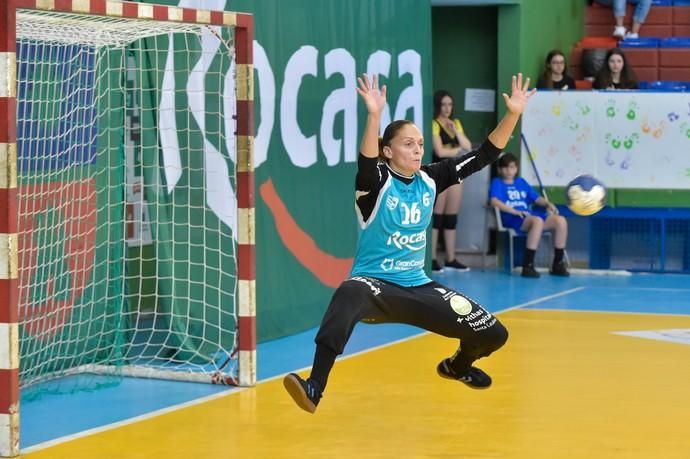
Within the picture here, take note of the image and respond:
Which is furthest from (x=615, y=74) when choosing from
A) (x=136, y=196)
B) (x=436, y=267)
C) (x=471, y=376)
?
(x=471, y=376)

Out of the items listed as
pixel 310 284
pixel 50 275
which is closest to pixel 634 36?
pixel 310 284

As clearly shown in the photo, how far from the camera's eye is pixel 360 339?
11453mm

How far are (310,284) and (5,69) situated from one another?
5.31m

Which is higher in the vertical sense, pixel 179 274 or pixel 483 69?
pixel 483 69

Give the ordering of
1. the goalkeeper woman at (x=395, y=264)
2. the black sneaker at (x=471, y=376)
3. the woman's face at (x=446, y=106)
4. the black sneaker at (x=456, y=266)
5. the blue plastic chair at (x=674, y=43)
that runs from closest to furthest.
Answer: the goalkeeper woman at (x=395, y=264) → the black sneaker at (x=471, y=376) → the woman's face at (x=446, y=106) → the black sneaker at (x=456, y=266) → the blue plastic chair at (x=674, y=43)

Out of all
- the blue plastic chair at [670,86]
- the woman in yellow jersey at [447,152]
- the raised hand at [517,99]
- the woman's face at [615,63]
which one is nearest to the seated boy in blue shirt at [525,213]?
the woman in yellow jersey at [447,152]

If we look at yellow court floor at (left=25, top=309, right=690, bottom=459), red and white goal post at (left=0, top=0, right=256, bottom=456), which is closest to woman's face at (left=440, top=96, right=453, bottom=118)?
red and white goal post at (left=0, top=0, right=256, bottom=456)

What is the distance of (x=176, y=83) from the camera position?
400 inches

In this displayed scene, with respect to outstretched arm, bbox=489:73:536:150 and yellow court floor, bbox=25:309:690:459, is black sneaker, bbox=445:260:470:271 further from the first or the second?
outstretched arm, bbox=489:73:536:150

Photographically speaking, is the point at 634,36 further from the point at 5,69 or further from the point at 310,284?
the point at 5,69

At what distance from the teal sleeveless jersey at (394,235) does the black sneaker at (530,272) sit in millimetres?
8122

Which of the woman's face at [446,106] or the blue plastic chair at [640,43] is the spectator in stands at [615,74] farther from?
the blue plastic chair at [640,43]

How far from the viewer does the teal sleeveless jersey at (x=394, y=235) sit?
755cm

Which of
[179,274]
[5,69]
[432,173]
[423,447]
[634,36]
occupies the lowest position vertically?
[423,447]
